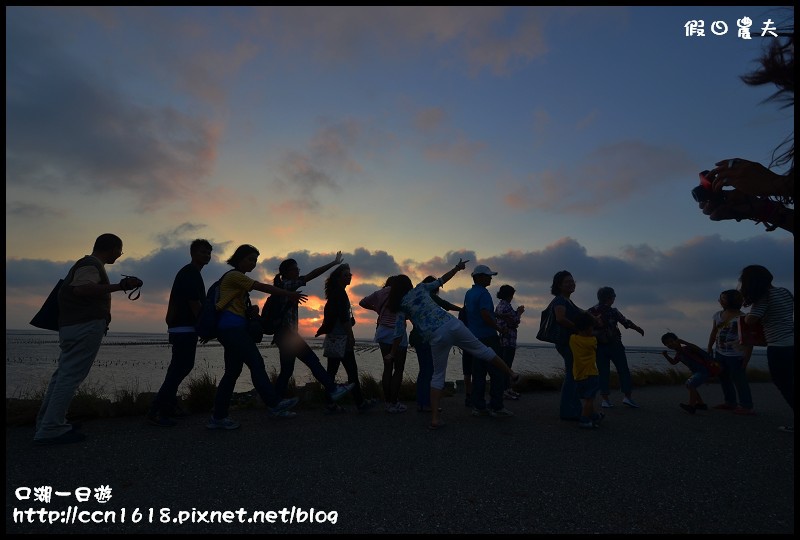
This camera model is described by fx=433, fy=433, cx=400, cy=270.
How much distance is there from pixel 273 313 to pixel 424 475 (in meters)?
3.31

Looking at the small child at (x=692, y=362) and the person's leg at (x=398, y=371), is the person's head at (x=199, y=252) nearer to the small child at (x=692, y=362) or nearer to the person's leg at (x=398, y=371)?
the person's leg at (x=398, y=371)

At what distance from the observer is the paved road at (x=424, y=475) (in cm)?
276

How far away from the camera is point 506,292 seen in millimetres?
8555

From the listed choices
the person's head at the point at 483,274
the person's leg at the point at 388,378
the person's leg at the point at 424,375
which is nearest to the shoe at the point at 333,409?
the person's leg at the point at 388,378

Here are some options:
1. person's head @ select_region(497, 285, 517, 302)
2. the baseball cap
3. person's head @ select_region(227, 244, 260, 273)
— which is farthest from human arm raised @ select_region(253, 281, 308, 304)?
person's head @ select_region(497, 285, 517, 302)

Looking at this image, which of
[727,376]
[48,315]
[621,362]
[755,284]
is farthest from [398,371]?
[727,376]

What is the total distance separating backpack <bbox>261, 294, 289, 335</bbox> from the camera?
5969 millimetres

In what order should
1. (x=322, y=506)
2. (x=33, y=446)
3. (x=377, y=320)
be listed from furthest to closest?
(x=377, y=320) → (x=33, y=446) → (x=322, y=506)

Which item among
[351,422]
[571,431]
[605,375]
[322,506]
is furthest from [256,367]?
[605,375]

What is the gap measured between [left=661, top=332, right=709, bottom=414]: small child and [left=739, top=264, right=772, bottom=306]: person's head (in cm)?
220

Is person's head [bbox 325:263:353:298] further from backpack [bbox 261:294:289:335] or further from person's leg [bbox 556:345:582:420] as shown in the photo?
person's leg [bbox 556:345:582:420]

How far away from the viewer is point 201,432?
5.08 m

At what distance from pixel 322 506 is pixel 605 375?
19.7 ft

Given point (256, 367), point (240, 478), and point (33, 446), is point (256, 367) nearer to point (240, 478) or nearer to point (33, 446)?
point (240, 478)
